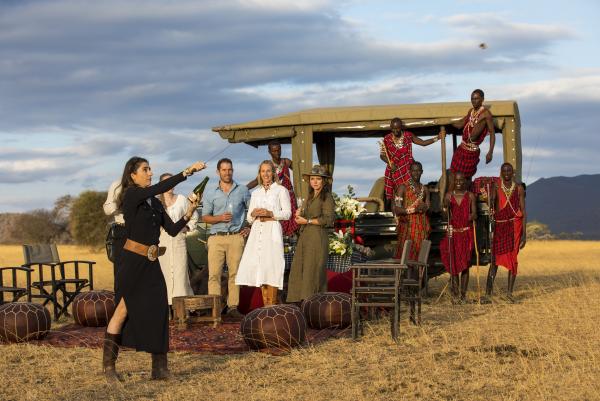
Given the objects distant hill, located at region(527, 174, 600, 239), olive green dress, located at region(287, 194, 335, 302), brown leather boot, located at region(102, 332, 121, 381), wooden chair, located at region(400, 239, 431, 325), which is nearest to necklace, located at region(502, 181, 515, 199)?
wooden chair, located at region(400, 239, 431, 325)

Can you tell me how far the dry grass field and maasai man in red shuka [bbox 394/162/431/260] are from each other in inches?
76.7

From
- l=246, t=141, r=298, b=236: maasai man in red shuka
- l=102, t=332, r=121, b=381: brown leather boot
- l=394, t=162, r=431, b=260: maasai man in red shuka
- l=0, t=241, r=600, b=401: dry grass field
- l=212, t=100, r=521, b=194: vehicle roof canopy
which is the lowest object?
l=0, t=241, r=600, b=401: dry grass field

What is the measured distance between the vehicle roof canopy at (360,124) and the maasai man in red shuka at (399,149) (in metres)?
0.19

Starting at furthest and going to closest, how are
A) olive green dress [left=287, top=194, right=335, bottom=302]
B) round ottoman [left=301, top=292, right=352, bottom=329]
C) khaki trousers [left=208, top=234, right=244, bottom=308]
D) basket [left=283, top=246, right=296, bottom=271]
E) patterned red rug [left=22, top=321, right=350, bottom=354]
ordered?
basket [left=283, top=246, right=296, bottom=271] → khaki trousers [left=208, top=234, right=244, bottom=308] → olive green dress [left=287, top=194, right=335, bottom=302] → round ottoman [left=301, top=292, right=352, bottom=329] → patterned red rug [left=22, top=321, right=350, bottom=354]

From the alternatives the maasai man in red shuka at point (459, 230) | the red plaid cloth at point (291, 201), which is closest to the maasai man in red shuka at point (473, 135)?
the maasai man in red shuka at point (459, 230)

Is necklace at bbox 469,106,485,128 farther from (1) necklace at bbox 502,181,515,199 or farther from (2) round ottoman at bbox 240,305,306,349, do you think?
(2) round ottoman at bbox 240,305,306,349

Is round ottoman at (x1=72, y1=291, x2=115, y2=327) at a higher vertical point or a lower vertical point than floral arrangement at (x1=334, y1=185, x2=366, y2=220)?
lower

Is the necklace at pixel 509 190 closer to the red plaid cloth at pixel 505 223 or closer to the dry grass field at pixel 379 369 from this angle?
the red plaid cloth at pixel 505 223

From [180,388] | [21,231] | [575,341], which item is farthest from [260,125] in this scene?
[21,231]

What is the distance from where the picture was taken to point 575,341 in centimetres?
1027

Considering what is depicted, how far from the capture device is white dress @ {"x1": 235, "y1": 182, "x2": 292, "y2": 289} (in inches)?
458

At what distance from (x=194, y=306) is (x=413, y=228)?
393 centimetres

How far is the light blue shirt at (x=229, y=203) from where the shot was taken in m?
12.3

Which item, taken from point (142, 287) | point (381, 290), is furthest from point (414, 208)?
point (142, 287)
